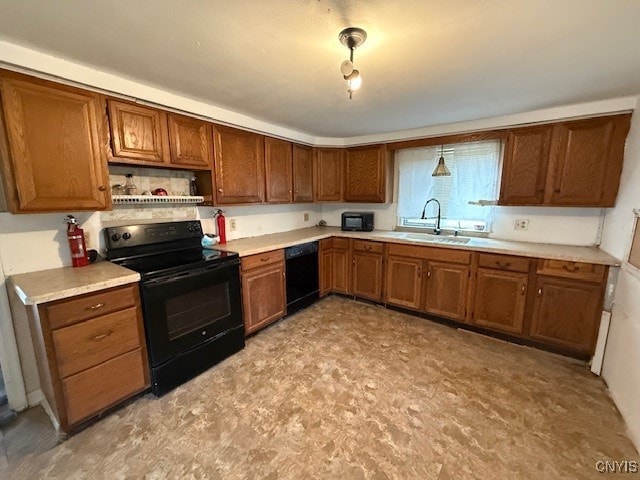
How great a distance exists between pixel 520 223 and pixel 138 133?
3.71m

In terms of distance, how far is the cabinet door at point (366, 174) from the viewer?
3.56 metres

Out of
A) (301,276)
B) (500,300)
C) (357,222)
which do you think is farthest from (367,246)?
(500,300)

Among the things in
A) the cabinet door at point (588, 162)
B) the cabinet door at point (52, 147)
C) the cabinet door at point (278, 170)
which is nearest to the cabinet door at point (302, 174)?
the cabinet door at point (278, 170)

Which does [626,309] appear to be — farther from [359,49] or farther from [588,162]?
[359,49]

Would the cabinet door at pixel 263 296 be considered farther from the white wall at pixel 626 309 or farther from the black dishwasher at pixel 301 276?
the white wall at pixel 626 309

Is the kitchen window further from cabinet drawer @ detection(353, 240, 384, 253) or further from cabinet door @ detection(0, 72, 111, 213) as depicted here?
cabinet door @ detection(0, 72, 111, 213)

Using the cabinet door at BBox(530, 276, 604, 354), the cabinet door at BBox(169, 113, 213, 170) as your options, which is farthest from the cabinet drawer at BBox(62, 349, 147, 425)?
the cabinet door at BBox(530, 276, 604, 354)

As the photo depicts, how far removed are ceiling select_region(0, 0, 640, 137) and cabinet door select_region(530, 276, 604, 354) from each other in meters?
1.58

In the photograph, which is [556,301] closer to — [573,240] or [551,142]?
[573,240]

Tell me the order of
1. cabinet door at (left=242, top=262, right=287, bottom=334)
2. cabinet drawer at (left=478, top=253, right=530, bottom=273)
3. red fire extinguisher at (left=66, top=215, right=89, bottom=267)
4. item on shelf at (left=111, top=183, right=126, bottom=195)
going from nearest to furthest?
1. red fire extinguisher at (left=66, top=215, right=89, bottom=267)
2. item on shelf at (left=111, top=183, right=126, bottom=195)
3. cabinet drawer at (left=478, top=253, right=530, bottom=273)
4. cabinet door at (left=242, top=262, right=287, bottom=334)

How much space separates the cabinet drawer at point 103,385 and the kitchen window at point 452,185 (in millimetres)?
3301

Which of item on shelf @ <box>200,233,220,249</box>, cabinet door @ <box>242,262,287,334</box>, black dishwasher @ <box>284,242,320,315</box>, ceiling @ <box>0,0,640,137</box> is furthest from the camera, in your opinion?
black dishwasher @ <box>284,242,320,315</box>

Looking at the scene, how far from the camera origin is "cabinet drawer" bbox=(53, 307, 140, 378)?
1.56 m

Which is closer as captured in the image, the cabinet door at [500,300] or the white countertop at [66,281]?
the white countertop at [66,281]
